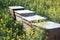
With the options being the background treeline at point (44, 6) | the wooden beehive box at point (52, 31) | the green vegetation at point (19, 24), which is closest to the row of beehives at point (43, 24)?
the wooden beehive box at point (52, 31)

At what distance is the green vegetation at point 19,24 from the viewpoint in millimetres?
3374

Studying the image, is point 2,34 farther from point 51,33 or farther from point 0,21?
point 51,33

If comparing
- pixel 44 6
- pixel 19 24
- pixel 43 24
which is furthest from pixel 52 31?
pixel 44 6

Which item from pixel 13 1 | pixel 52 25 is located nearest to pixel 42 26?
pixel 52 25

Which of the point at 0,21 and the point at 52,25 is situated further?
the point at 0,21

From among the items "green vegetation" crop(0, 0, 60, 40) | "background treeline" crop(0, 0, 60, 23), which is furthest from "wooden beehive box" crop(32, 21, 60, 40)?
"background treeline" crop(0, 0, 60, 23)

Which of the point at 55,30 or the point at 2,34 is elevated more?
Result: the point at 55,30

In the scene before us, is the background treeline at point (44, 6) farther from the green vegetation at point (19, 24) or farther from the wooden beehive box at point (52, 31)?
the wooden beehive box at point (52, 31)

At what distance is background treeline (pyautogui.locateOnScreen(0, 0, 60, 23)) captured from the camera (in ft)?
14.9

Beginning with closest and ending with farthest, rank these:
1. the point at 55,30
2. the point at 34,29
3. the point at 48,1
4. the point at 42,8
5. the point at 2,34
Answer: the point at 55,30, the point at 34,29, the point at 2,34, the point at 42,8, the point at 48,1

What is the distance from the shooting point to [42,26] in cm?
324

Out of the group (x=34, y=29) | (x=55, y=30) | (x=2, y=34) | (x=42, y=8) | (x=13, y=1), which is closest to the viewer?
(x=55, y=30)

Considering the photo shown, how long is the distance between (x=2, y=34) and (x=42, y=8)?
194 cm

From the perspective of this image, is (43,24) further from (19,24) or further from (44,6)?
(44,6)
